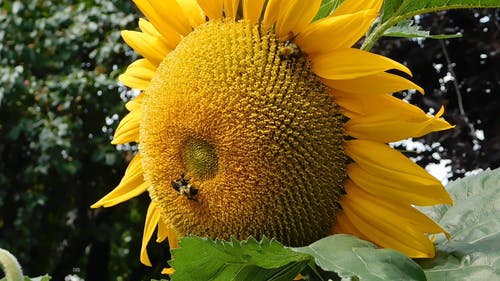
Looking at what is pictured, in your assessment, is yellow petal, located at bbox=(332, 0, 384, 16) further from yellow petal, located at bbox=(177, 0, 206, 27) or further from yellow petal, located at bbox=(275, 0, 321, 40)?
yellow petal, located at bbox=(177, 0, 206, 27)

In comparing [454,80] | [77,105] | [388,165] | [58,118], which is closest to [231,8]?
[388,165]

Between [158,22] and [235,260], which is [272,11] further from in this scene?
[235,260]

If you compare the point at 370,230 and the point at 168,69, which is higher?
the point at 168,69

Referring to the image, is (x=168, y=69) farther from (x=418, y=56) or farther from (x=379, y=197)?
(x=418, y=56)

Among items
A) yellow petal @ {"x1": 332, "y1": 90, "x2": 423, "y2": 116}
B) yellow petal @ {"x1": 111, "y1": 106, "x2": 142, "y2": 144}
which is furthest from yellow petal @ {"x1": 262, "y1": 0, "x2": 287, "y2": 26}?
yellow petal @ {"x1": 111, "y1": 106, "x2": 142, "y2": 144}

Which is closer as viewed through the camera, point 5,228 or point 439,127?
point 439,127

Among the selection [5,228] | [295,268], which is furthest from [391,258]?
[5,228]
